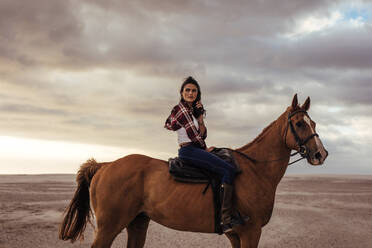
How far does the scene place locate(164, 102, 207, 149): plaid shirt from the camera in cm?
626

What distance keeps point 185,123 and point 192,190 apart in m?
1.16

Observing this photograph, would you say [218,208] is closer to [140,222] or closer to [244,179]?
[244,179]

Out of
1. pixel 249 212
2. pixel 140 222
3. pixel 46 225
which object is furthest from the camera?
pixel 46 225

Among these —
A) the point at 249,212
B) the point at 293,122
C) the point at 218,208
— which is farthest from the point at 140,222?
the point at 293,122

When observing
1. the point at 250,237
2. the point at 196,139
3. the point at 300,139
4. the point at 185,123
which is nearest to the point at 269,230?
the point at 250,237

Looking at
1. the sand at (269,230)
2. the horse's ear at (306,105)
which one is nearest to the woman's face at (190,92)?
the horse's ear at (306,105)

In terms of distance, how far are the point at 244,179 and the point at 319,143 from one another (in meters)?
1.38

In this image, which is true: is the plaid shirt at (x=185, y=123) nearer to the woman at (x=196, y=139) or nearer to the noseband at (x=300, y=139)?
the woman at (x=196, y=139)

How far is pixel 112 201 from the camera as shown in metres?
6.27

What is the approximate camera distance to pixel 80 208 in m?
6.84

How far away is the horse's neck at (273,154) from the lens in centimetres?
637

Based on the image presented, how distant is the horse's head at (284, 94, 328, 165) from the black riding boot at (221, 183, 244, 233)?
4.51ft

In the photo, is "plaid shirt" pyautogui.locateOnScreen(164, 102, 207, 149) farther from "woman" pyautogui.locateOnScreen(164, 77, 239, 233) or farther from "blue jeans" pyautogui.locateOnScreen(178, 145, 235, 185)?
"blue jeans" pyautogui.locateOnScreen(178, 145, 235, 185)

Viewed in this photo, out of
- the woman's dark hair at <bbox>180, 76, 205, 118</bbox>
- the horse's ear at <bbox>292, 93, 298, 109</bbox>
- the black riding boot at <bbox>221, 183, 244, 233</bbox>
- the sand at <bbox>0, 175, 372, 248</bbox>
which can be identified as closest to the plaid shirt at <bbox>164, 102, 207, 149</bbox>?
A: the woman's dark hair at <bbox>180, 76, 205, 118</bbox>
